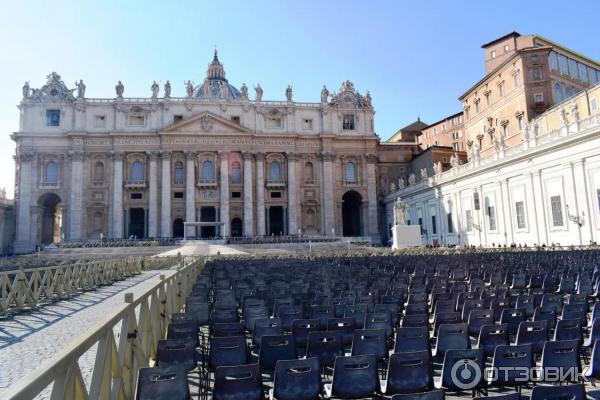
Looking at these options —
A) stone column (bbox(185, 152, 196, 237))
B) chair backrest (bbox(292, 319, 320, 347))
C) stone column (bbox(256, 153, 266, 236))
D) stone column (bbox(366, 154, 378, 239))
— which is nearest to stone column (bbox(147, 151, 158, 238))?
stone column (bbox(185, 152, 196, 237))

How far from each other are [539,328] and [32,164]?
65.5 metres

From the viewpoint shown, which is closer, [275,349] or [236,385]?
[236,385]

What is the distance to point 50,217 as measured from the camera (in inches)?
2500

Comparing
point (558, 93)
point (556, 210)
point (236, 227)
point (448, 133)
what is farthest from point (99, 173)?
point (558, 93)

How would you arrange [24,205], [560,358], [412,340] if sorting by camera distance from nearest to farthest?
[560,358], [412,340], [24,205]

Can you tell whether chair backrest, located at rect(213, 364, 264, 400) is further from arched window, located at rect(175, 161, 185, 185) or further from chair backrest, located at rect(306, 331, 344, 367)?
arched window, located at rect(175, 161, 185, 185)

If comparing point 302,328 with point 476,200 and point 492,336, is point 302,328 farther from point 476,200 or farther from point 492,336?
point 476,200

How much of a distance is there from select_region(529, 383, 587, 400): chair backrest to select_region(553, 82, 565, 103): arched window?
5104cm

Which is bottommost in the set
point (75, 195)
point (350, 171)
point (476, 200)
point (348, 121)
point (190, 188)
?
point (476, 200)

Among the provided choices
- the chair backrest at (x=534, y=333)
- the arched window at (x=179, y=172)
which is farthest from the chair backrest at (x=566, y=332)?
the arched window at (x=179, y=172)

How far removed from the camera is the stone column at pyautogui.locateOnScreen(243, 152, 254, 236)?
60.1 meters

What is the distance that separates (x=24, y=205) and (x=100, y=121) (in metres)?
14.8

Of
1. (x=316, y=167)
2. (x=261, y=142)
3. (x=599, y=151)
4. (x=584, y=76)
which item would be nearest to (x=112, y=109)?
(x=261, y=142)

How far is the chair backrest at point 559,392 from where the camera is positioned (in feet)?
11.3
